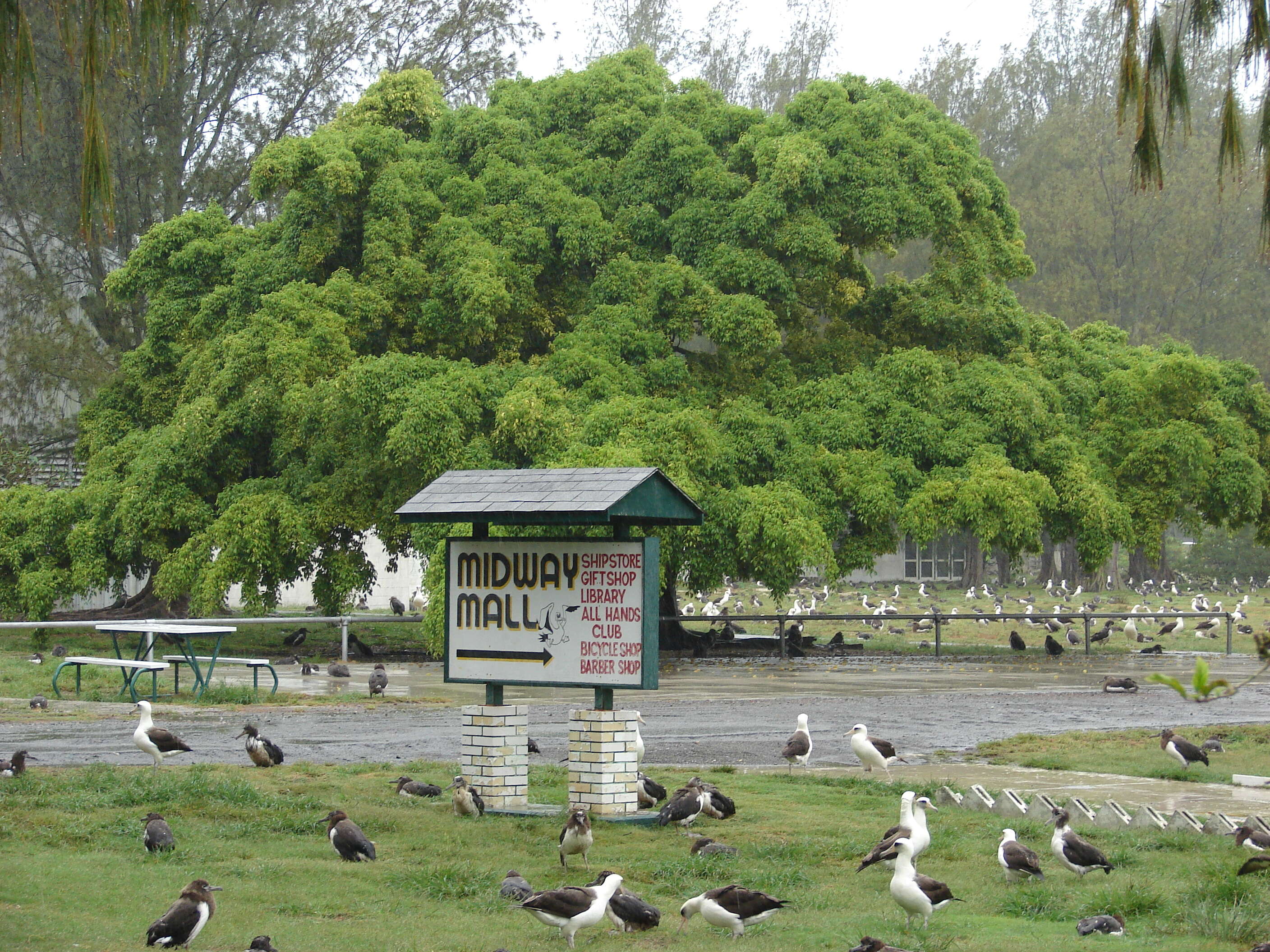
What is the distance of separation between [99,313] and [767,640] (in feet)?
71.3

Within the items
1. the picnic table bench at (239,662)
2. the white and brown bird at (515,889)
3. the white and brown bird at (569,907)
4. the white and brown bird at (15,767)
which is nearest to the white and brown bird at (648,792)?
the white and brown bird at (515,889)

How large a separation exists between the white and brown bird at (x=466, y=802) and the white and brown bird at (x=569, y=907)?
12.1 feet

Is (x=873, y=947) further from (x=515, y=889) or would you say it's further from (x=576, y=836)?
(x=576, y=836)

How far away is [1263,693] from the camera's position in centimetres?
2509

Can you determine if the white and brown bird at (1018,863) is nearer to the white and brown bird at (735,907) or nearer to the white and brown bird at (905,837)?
the white and brown bird at (905,837)

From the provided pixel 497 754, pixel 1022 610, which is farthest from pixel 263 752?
pixel 1022 610

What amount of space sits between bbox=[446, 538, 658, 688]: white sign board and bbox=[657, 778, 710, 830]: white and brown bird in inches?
38.0

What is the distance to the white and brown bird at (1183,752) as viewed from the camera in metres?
14.5

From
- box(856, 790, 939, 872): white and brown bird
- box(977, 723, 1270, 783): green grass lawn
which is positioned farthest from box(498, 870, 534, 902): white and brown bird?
box(977, 723, 1270, 783): green grass lawn

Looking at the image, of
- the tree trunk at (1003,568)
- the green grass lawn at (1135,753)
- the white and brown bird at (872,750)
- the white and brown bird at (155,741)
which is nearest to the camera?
the white and brown bird at (155,741)

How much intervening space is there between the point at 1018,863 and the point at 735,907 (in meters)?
2.27

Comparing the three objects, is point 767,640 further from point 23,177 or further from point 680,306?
point 23,177

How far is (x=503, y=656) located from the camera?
39.8 feet

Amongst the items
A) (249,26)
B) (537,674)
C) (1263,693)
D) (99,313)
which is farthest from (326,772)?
(249,26)
